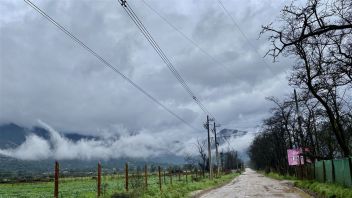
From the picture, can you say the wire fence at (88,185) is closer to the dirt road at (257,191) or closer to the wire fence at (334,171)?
the dirt road at (257,191)

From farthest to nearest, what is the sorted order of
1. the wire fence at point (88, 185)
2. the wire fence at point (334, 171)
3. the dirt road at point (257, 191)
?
1. the dirt road at point (257, 191)
2. the wire fence at point (334, 171)
3. the wire fence at point (88, 185)

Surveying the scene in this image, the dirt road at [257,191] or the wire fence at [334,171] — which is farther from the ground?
the wire fence at [334,171]

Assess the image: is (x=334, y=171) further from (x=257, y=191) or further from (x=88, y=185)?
(x=88, y=185)

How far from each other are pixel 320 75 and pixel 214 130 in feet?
168

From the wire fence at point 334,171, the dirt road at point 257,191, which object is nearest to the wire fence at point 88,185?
the dirt road at point 257,191

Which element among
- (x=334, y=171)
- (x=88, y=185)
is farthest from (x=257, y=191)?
(x=88, y=185)

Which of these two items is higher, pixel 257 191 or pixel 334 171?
pixel 334 171

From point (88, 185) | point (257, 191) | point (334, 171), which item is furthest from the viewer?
point (88, 185)

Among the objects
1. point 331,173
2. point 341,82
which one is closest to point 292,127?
point 331,173

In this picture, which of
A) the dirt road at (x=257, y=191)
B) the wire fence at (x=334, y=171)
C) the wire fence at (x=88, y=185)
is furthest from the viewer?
the dirt road at (x=257, y=191)

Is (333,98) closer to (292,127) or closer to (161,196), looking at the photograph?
(161,196)

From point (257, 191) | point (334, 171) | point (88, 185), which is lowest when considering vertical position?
point (88, 185)

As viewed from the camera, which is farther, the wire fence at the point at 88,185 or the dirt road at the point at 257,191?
the dirt road at the point at 257,191

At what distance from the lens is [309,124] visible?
1916 inches
